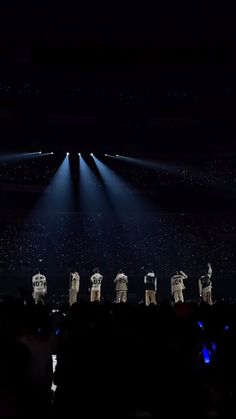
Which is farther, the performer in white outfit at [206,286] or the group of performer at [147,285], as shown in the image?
the performer in white outfit at [206,286]

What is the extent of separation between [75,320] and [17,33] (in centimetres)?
774

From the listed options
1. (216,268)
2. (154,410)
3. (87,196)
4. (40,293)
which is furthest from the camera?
(87,196)

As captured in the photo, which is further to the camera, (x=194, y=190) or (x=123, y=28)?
(x=194, y=190)

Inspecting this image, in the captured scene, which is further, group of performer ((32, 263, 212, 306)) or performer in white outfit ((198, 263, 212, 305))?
performer in white outfit ((198, 263, 212, 305))

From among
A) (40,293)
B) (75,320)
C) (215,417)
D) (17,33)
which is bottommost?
(215,417)

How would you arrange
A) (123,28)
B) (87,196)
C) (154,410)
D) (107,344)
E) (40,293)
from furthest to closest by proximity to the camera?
(87,196) → (40,293) → (123,28) → (107,344) → (154,410)

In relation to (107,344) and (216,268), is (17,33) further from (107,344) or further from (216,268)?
(216,268)

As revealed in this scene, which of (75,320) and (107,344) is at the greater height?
(75,320)

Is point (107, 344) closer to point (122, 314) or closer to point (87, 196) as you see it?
point (122, 314)

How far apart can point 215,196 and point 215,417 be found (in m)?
20.3

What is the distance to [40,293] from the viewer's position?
17250mm

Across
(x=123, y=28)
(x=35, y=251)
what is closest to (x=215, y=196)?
(x=35, y=251)

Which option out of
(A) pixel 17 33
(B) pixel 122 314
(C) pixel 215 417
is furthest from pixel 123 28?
(C) pixel 215 417

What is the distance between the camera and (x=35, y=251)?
2173cm
